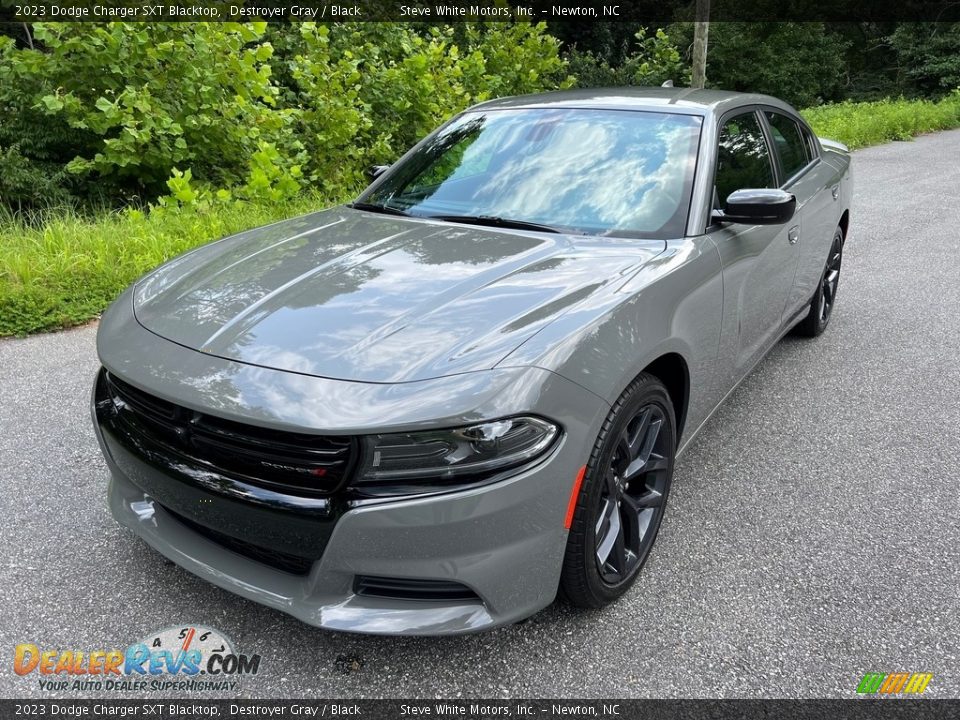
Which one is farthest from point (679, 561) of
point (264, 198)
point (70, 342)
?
point (264, 198)

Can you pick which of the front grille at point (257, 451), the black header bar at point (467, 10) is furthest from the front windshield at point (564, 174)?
the black header bar at point (467, 10)

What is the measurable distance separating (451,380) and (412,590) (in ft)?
1.85

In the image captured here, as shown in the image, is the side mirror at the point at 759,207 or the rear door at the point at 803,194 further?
the rear door at the point at 803,194

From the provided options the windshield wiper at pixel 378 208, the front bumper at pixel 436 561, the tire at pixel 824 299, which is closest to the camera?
the front bumper at pixel 436 561

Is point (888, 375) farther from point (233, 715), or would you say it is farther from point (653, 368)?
point (233, 715)

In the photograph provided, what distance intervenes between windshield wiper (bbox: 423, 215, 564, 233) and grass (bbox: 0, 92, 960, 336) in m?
3.07

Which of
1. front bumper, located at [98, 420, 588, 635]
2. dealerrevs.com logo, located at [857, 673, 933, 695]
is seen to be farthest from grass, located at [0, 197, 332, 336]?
dealerrevs.com logo, located at [857, 673, 933, 695]

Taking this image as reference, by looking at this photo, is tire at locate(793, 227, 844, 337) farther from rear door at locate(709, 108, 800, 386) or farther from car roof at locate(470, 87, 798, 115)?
car roof at locate(470, 87, 798, 115)

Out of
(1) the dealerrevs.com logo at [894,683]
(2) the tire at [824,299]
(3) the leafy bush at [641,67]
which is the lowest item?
(1) the dealerrevs.com logo at [894,683]

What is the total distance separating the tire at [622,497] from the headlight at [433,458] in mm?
327

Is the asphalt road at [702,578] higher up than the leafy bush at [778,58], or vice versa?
the leafy bush at [778,58]

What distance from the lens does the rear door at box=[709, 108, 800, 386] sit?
298 centimetres

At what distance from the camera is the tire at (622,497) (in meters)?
2.10

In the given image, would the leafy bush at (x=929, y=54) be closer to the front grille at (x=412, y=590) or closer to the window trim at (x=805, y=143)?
the window trim at (x=805, y=143)
